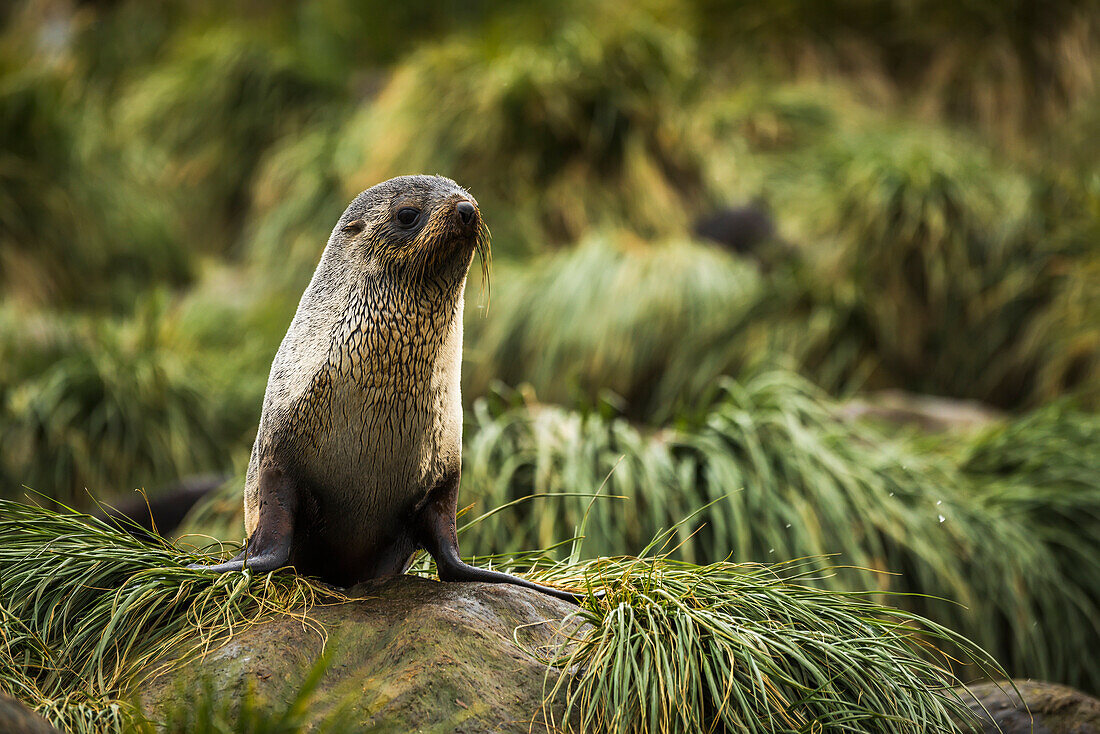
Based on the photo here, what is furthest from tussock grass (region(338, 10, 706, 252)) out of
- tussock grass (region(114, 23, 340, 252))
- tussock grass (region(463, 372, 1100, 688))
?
tussock grass (region(463, 372, 1100, 688))

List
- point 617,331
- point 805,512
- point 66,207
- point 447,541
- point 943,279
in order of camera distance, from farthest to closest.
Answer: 1. point 66,207
2. point 943,279
3. point 617,331
4. point 805,512
5. point 447,541

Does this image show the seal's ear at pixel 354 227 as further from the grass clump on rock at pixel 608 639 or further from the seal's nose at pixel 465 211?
the grass clump on rock at pixel 608 639

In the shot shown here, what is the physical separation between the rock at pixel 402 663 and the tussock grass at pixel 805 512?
4.62 feet

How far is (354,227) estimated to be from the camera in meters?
2.41

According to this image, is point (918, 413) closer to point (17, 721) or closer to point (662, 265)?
point (662, 265)

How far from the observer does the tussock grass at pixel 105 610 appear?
2.18 m

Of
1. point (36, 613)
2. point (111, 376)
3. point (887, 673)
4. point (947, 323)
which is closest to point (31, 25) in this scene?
point (111, 376)

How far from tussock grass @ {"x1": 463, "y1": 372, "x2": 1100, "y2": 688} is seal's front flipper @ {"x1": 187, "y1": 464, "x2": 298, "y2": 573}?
161 centimetres

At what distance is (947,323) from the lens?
684 centimetres

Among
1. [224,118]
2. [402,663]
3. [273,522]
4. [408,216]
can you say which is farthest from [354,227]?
[224,118]

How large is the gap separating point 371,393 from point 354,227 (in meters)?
0.42

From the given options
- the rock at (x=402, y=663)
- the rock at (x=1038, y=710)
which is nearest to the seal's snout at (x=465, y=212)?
the rock at (x=402, y=663)

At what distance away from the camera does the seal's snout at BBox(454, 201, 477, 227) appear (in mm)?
2295

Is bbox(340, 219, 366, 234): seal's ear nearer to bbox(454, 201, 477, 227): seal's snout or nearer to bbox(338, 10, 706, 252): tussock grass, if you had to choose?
bbox(454, 201, 477, 227): seal's snout
